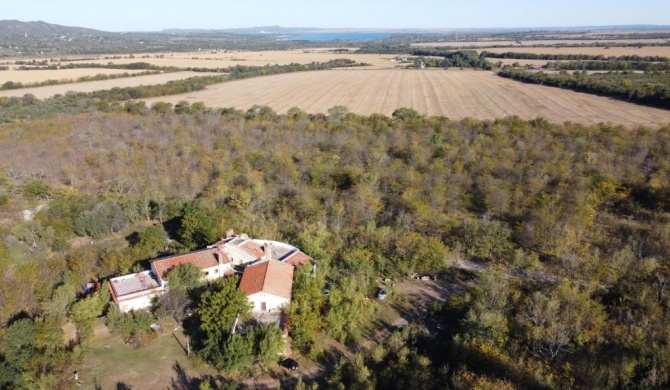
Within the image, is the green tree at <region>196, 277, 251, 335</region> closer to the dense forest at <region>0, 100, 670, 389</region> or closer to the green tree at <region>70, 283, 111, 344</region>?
the dense forest at <region>0, 100, 670, 389</region>

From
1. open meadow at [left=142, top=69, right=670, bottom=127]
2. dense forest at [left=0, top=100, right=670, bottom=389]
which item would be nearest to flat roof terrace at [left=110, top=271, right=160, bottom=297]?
dense forest at [left=0, top=100, right=670, bottom=389]

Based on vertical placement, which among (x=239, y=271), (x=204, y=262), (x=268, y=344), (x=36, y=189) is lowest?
(x=239, y=271)

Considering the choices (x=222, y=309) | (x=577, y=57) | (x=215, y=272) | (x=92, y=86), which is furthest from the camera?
(x=577, y=57)

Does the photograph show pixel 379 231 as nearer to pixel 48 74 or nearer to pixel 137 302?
pixel 137 302

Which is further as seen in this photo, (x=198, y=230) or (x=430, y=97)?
(x=430, y=97)

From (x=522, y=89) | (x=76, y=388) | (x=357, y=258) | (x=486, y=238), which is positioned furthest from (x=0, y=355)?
(x=522, y=89)

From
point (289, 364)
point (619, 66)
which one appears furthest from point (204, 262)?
point (619, 66)

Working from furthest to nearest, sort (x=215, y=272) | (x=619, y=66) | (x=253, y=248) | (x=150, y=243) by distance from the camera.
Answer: (x=619, y=66) < (x=150, y=243) < (x=253, y=248) < (x=215, y=272)

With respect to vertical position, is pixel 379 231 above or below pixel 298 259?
above
